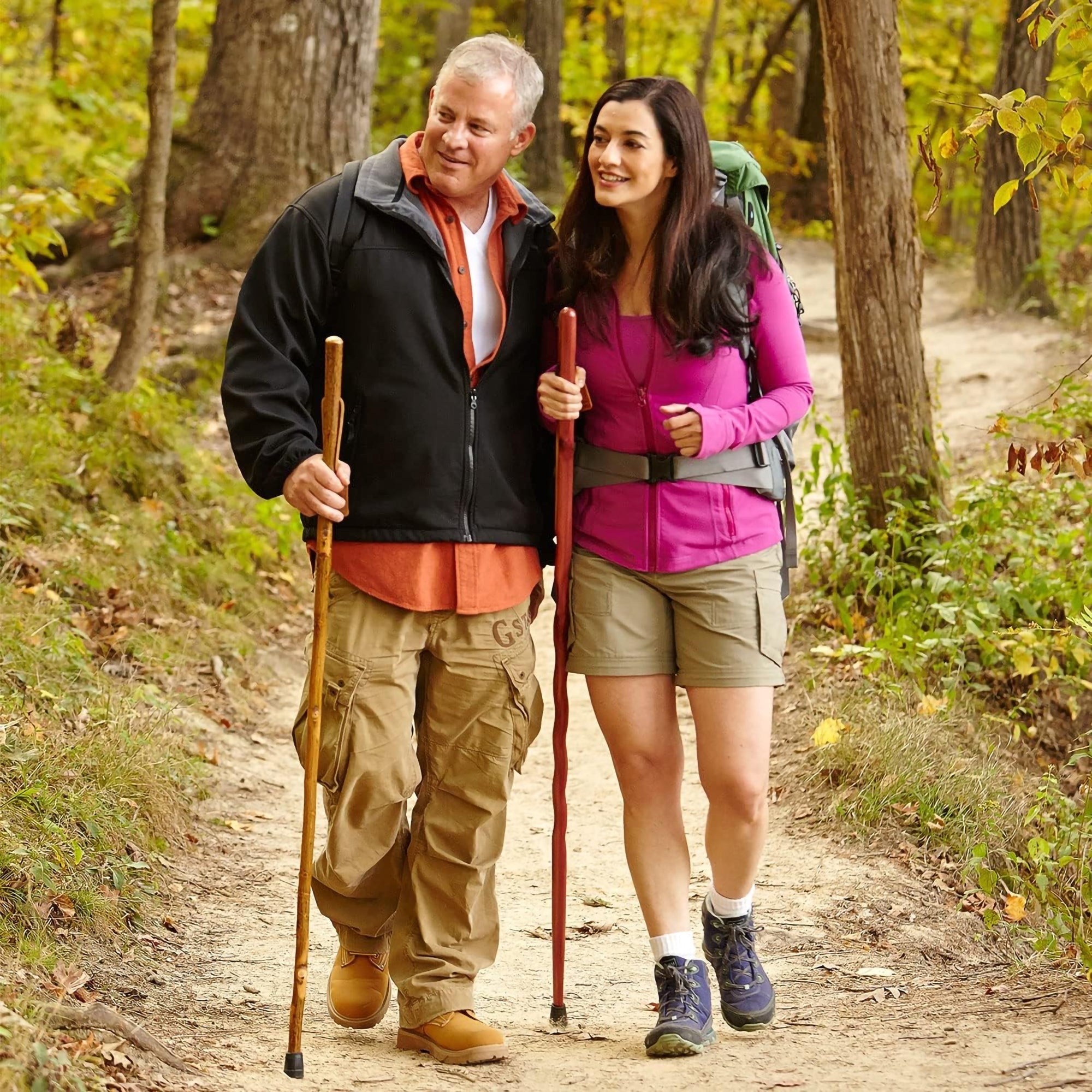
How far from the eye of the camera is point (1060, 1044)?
124 inches

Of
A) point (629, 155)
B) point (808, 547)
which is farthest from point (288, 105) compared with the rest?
point (629, 155)

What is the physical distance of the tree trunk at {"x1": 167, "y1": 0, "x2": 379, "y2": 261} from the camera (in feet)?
28.4

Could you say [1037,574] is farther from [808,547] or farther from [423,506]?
[423,506]

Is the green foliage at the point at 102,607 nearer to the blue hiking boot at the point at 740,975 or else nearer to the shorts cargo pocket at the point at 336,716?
the shorts cargo pocket at the point at 336,716

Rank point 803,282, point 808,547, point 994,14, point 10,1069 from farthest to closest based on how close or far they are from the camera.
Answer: point 994,14 → point 803,282 → point 808,547 → point 10,1069

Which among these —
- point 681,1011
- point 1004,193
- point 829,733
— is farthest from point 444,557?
point 829,733

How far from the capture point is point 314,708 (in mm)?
3066

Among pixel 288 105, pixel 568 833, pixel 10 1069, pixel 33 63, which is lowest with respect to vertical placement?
pixel 568 833

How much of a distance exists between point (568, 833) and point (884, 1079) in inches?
91.6

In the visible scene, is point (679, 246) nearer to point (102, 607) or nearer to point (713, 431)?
point (713, 431)

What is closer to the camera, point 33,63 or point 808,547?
point 808,547

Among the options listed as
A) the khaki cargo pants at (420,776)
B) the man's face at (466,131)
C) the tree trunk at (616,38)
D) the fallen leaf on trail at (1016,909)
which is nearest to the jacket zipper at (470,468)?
the khaki cargo pants at (420,776)

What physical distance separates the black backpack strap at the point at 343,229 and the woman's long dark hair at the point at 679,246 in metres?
0.51

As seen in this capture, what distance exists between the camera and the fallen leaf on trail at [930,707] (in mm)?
5371
